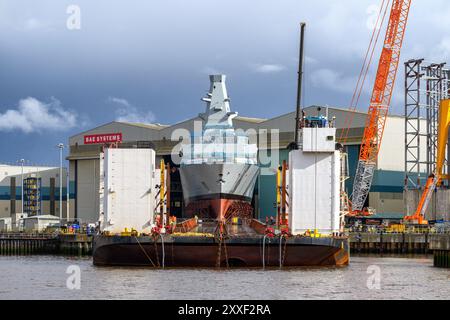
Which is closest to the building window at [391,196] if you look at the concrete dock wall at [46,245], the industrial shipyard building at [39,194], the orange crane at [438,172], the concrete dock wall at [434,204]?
the concrete dock wall at [434,204]

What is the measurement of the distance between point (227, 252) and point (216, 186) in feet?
96.8

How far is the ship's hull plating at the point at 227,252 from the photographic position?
61.8 metres

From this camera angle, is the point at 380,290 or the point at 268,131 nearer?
the point at 380,290

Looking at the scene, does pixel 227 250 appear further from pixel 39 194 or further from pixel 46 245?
pixel 39 194

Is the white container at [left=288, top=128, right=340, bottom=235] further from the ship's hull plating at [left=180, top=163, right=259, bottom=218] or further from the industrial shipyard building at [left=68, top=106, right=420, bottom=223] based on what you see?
the industrial shipyard building at [left=68, top=106, right=420, bottom=223]

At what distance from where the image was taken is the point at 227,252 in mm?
61750

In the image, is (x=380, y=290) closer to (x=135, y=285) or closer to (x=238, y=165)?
(x=135, y=285)

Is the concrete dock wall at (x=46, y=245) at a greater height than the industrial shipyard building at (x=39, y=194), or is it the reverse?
the industrial shipyard building at (x=39, y=194)

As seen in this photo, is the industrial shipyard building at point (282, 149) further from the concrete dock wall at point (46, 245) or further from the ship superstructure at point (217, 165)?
the concrete dock wall at point (46, 245)

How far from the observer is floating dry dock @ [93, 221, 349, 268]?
61.7 m

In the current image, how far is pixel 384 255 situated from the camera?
9438 cm

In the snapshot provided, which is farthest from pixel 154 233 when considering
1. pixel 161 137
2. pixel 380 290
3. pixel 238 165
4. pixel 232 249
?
pixel 161 137

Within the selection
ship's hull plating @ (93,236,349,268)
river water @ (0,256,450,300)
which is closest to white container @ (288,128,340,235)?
ship's hull plating @ (93,236,349,268)
